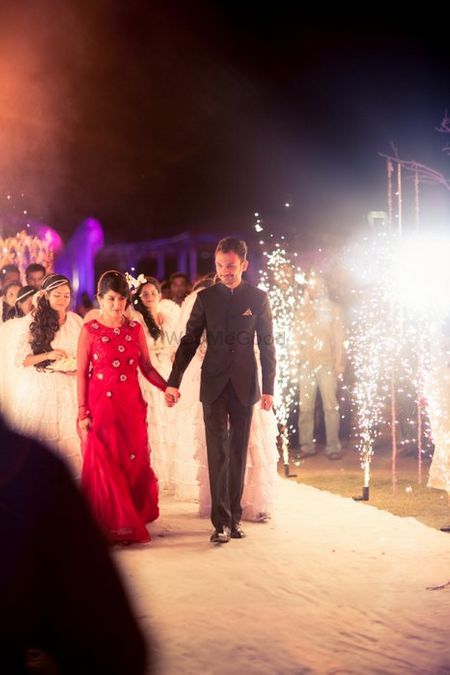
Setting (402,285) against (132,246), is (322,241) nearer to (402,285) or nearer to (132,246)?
(402,285)

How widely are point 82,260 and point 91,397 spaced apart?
40205mm

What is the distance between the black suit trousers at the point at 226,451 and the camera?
23.5ft

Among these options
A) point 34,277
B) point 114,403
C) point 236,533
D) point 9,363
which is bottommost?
point 236,533

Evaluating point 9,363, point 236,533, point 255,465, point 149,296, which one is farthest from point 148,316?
point 236,533

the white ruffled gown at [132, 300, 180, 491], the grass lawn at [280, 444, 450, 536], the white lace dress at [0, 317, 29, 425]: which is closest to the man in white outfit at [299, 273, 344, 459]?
the grass lawn at [280, 444, 450, 536]

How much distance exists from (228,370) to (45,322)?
1.87m

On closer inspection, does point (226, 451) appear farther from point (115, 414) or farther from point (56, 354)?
point (56, 354)

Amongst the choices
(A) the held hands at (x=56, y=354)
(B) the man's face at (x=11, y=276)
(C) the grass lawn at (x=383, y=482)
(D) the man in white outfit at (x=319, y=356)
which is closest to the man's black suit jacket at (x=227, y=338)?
(A) the held hands at (x=56, y=354)

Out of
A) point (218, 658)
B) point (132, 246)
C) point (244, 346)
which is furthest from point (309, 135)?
point (132, 246)

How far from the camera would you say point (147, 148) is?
29.4 m

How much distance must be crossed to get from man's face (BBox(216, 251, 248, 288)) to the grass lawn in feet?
8.29

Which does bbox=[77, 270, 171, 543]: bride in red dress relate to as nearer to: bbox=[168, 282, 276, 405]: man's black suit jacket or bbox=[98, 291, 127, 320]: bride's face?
bbox=[98, 291, 127, 320]: bride's face

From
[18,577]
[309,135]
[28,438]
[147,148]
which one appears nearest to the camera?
[18,577]

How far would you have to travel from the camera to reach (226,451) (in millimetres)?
7211
